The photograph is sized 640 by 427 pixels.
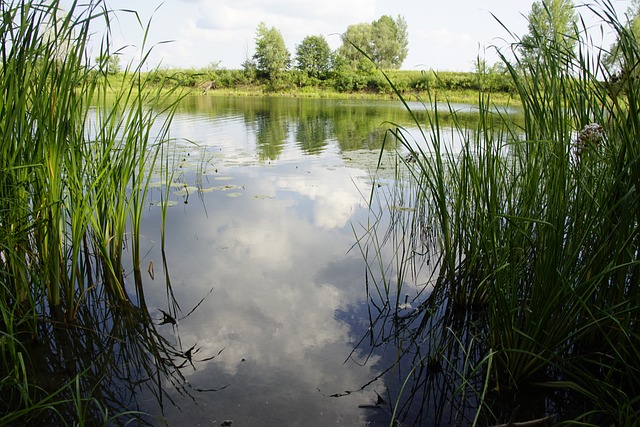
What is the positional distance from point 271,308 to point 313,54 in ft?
117

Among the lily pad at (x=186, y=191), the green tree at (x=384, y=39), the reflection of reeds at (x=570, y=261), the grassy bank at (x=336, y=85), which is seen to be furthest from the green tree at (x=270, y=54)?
the reflection of reeds at (x=570, y=261)

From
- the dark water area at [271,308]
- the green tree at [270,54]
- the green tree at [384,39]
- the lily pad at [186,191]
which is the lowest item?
the dark water area at [271,308]

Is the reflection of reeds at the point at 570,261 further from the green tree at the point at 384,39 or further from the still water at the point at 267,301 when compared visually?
the green tree at the point at 384,39

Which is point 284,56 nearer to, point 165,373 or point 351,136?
point 351,136

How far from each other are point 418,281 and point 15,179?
6.06ft

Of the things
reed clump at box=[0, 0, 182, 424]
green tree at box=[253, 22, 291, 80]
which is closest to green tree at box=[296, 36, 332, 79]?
green tree at box=[253, 22, 291, 80]

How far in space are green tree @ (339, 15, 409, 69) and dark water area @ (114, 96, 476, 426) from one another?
138ft

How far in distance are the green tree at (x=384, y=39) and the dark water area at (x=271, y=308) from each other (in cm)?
4212

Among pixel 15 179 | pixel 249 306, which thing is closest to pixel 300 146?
pixel 249 306

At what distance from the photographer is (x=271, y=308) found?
6.59 feet

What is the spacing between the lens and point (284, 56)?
33.2 meters

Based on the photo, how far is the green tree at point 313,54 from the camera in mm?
34884

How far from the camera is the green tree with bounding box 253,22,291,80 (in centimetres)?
3110

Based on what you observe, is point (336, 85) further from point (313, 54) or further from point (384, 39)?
point (384, 39)
